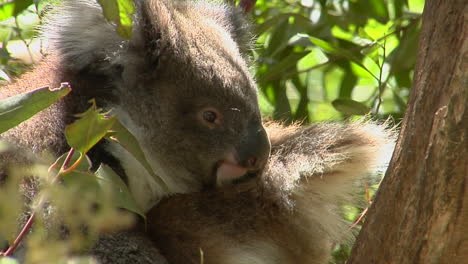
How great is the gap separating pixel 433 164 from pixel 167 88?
0.96m

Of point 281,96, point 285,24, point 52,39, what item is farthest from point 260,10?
point 52,39

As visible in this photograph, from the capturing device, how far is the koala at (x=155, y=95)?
2.04 m

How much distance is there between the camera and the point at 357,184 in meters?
2.08

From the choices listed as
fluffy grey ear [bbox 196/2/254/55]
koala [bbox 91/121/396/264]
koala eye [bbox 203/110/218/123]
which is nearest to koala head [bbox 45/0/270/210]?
koala eye [bbox 203/110/218/123]

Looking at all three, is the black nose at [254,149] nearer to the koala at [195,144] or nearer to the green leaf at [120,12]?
the koala at [195,144]

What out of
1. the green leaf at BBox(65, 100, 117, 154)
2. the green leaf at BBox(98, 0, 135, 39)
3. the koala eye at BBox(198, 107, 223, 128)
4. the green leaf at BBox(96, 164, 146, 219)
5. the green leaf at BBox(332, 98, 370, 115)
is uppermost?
the green leaf at BBox(98, 0, 135, 39)

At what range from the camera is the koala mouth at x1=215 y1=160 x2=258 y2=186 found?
1974mm

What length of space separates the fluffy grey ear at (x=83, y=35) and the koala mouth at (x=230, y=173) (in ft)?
1.59

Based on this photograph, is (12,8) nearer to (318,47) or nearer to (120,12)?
(120,12)

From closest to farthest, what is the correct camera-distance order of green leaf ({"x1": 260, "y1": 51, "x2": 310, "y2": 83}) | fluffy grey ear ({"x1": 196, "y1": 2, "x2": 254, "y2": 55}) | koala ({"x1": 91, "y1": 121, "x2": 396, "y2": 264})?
1. koala ({"x1": 91, "y1": 121, "x2": 396, "y2": 264})
2. fluffy grey ear ({"x1": 196, "y1": 2, "x2": 254, "y2": 55})
3. green leaf ({"x1": 260, "y1": 51, "x2": 310, "y2": 83})

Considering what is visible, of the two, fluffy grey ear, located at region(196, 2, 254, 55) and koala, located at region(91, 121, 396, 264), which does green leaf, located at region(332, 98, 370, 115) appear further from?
koala, located at region(91, 121, 396, 264)

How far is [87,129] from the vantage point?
1252mm

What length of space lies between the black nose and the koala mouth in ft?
0.06

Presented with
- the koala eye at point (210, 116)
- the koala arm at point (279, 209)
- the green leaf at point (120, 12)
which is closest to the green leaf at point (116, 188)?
the green leaf at point (120, 12)
